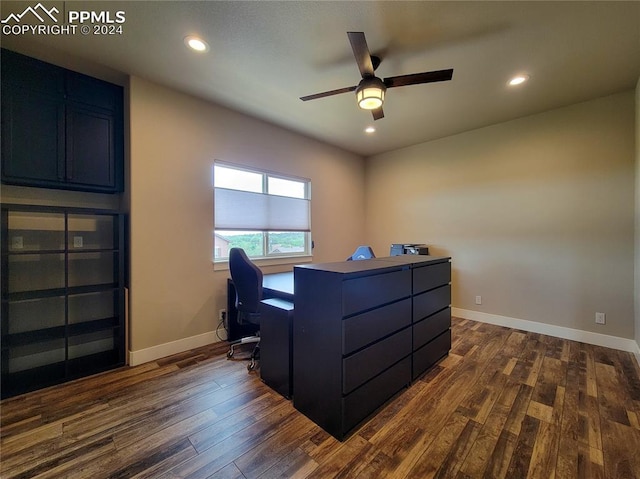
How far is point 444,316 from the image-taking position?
2773 millimetres

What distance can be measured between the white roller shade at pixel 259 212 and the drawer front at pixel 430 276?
220cm

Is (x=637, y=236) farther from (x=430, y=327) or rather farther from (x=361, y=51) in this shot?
(x=361, y=51)

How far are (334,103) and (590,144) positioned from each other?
3.12 m

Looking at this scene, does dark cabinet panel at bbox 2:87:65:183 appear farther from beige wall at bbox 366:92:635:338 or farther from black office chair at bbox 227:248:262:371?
beige wall at bbox 366:92:635:338

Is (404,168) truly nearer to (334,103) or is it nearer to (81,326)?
(334,103)

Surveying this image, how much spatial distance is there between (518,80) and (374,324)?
291cm

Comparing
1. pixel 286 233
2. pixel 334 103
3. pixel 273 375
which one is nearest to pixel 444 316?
pixel 273 375

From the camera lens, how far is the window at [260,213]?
3324mm

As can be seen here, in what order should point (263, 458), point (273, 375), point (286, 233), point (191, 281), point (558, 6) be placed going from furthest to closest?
1. point (286, 233)
2. point (191, 281)
3. point (273, 375)
4. point (558, 6)
5. point (263, 458)

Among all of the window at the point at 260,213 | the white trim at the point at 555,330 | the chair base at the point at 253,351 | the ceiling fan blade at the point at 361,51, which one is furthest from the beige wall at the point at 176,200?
the white trim at the point at 555,330

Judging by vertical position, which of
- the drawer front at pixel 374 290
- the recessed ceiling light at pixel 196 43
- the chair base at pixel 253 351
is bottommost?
the chair base at pixel 253 351

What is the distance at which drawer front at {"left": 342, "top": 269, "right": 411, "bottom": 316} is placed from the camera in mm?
1665

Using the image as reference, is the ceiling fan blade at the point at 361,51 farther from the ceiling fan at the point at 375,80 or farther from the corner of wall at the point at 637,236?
the corner of wall at the point at 637,236

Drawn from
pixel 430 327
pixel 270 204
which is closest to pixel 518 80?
pixel 430 327
